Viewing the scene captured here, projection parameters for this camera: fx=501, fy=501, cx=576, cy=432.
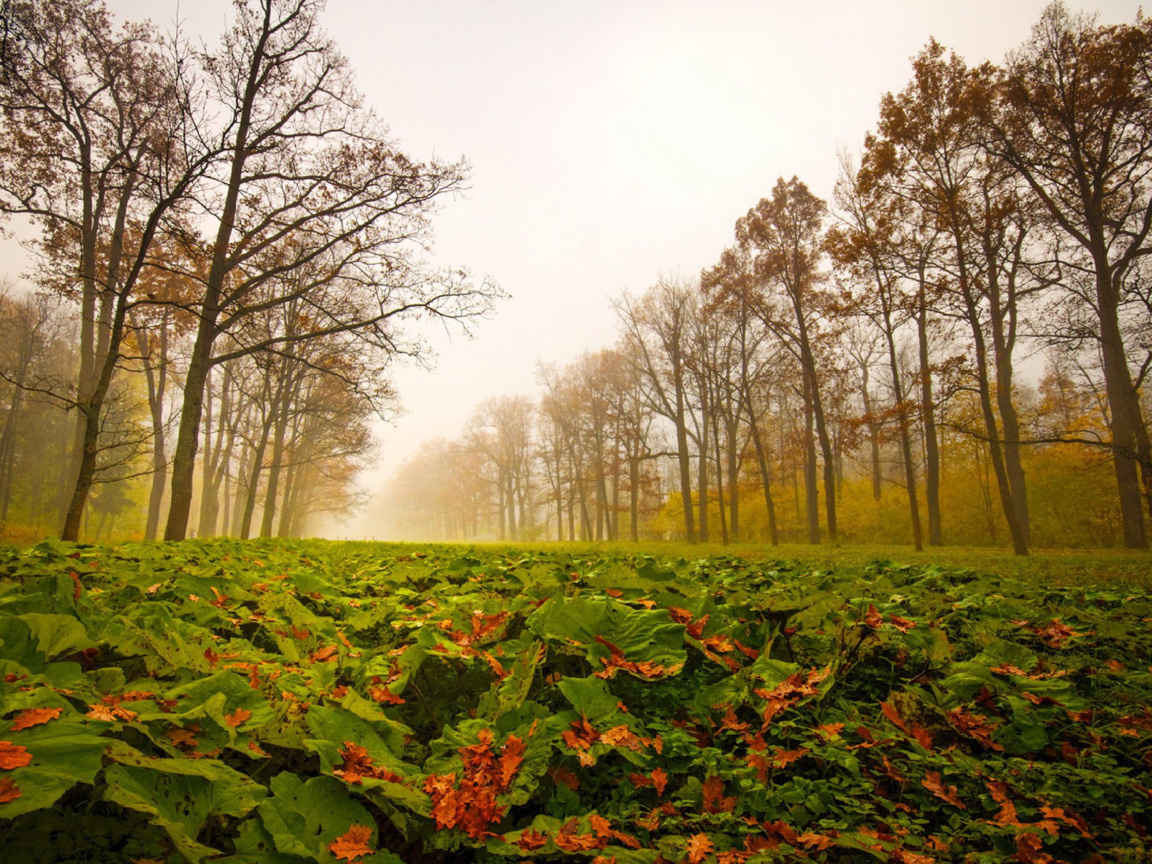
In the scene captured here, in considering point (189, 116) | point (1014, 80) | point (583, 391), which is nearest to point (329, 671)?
point (189, 116)

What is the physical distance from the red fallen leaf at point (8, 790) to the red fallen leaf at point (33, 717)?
120 mm

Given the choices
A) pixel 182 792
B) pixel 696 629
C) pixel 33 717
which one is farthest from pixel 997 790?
pixel 33 717

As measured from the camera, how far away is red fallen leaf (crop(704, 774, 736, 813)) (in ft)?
3.44

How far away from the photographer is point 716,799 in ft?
3.49

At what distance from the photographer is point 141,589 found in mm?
2154

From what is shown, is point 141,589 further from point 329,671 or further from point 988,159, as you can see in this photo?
point 988,159

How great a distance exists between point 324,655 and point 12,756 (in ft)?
3.39

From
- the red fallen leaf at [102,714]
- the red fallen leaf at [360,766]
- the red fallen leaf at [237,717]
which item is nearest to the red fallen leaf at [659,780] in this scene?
the red fallen leaf at [360,766]

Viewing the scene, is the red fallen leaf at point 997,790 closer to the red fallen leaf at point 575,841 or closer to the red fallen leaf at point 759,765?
the red fallen leaf at point 759,765

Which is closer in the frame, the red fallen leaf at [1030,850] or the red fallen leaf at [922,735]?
the red fallen leaf at [1030,850]

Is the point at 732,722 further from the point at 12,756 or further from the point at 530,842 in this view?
the point at 12,756

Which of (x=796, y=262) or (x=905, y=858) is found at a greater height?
(x=796, y=262)

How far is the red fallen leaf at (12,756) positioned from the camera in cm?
71

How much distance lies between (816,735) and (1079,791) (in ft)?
1.68
